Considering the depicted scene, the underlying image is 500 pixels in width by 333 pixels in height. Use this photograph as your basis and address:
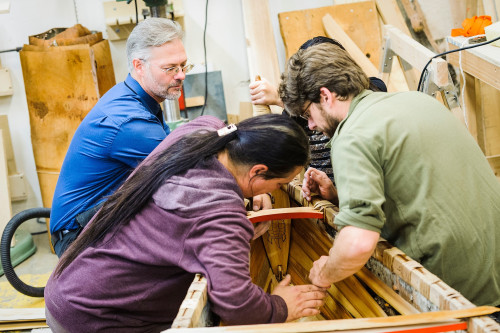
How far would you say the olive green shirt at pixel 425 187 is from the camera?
4.52 feet

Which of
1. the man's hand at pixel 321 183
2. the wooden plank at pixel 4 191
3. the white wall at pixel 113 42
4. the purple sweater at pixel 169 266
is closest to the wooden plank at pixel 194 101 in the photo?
the white wall at pixel 113 42

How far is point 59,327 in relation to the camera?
152 cm

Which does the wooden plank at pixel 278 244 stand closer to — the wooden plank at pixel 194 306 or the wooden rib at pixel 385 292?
the wooden rib at pixel 385 292

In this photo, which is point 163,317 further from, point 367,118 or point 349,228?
point 367,118

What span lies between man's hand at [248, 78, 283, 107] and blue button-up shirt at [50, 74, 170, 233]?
45 centimetres

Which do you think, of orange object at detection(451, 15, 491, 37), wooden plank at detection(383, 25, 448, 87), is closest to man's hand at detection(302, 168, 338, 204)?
wooden plank at detection(383, 25, 448, 87)

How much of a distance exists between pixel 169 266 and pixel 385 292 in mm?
665

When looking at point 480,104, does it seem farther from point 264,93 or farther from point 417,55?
point 264,93

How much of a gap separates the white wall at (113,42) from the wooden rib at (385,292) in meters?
2.58

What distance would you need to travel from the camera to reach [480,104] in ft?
11.1

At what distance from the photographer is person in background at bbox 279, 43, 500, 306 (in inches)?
53.9

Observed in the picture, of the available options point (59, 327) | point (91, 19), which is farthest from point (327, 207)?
point (91, 19)

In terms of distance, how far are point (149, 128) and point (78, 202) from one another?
454 millimetres

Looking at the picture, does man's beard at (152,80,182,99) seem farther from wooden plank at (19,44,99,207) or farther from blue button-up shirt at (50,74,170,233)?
wooden plank at (19,44,99,207)
